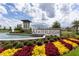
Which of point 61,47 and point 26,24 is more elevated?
point 26,24

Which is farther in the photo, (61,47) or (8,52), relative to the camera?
(61,47)

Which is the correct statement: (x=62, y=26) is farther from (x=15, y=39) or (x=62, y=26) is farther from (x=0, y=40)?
(x=0, y=40)

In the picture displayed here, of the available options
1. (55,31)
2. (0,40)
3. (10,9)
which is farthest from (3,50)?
(55,31)

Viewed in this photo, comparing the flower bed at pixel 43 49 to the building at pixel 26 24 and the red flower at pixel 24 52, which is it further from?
the building at pixel 26 24

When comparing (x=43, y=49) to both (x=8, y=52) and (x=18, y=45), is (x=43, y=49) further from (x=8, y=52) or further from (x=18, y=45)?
(x=8, y=52)

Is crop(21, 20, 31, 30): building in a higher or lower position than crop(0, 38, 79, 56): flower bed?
higher

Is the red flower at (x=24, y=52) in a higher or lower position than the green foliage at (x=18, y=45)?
lower

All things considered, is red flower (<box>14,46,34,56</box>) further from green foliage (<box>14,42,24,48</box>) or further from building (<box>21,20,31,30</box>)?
building (<box>21,20,31,30</box>)

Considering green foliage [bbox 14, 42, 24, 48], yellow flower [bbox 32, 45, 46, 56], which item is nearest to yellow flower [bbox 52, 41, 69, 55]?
yellow flower [bbox 32, 45, 46, 56]

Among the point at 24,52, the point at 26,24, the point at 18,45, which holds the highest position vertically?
the point at 26,24

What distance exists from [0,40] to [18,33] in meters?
0.34

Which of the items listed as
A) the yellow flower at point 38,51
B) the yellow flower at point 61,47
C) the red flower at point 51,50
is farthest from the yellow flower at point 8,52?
the yellow flower at point 61,47

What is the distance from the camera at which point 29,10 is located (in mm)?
3295

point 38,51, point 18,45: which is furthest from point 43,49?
point 18,45
